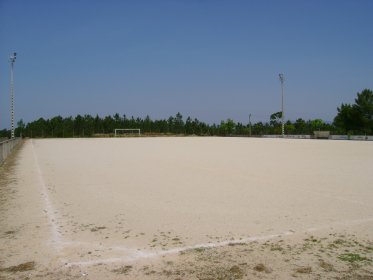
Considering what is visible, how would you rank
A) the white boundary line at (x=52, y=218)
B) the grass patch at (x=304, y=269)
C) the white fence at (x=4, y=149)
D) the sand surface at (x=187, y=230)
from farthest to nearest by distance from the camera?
the white fence at (x=4, y=149) < the white boundary line at (x=52, y=218) < the sand surface at (x=187, y=230) < the grass patch at (x=304, y=269)

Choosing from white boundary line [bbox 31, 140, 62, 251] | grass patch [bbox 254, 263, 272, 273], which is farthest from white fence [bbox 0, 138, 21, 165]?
grass patch [bbox 254, 263, 272, 273]

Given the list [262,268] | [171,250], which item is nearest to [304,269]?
[262,268]

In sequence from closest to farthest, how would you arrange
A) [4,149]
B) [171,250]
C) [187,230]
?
[171,250] < [187,230] < [4,149]

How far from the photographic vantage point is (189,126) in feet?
392

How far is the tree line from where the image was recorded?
7594 cm

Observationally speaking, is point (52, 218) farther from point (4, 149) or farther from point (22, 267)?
point (4, 149)

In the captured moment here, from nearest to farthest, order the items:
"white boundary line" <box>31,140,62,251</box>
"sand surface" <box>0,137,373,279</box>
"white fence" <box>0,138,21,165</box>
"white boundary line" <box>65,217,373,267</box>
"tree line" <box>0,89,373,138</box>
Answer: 1. "sand surface" <box>0,137,373,279</box>
2. "white boundary line" <box>65,217,373,267</box>
3. "white boundary line" <box>31,140,62,251</box>
4. "white fence" <box>0,138,21,165</box>
5. "tree line" <box>0,89,373,138</box>

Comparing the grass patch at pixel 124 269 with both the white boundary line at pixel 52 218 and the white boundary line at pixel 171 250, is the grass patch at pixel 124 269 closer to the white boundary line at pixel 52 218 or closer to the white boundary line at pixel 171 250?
the white boundary line at pixel 171 250

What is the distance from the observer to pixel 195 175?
13.4m

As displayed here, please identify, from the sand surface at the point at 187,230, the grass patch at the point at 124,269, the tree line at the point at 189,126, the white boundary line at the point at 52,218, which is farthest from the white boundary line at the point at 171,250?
the tree line at the point at 189,126

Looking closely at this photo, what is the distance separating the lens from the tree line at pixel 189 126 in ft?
249

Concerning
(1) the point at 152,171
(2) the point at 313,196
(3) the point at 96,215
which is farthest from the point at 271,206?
(1) the point at 152,171

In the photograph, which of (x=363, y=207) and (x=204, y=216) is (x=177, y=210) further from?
(x=363, y=207)

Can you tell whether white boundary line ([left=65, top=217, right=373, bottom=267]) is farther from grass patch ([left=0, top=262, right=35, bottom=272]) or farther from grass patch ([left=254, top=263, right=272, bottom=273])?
grass patch ([left=254, top=263, right=272, bottom=273])
